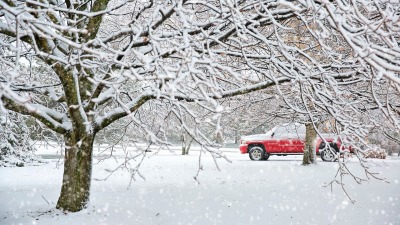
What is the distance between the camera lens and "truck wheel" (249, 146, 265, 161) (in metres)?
17.6

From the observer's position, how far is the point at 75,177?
598 cm

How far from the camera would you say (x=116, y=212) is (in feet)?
20.9

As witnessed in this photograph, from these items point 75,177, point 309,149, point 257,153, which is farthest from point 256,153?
point 75,177

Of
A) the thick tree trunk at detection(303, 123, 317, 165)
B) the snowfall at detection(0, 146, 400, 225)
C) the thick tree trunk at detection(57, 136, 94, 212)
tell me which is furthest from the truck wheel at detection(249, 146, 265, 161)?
the thick tree trunk at detection(57, 136, 94, 212)

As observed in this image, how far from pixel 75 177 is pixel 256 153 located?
12.7 metres

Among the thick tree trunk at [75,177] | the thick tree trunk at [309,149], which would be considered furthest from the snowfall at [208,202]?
the thick tree trunk at [309,149]

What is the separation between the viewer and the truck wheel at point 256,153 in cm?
1759

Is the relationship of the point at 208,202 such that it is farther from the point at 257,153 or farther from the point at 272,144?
the point at 257,153

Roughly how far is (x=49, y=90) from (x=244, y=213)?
4134mm

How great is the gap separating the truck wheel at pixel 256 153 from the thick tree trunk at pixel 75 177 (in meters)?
12.4

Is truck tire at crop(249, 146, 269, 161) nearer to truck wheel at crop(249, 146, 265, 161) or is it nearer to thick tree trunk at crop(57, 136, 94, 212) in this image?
truck wheel at crop(249, 146, 265, 161)

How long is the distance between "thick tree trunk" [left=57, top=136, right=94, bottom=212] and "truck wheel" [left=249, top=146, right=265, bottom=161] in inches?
490

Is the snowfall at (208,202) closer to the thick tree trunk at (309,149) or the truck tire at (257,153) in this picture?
the thick tree trunk at (309,149)

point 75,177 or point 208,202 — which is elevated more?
point 75,177
